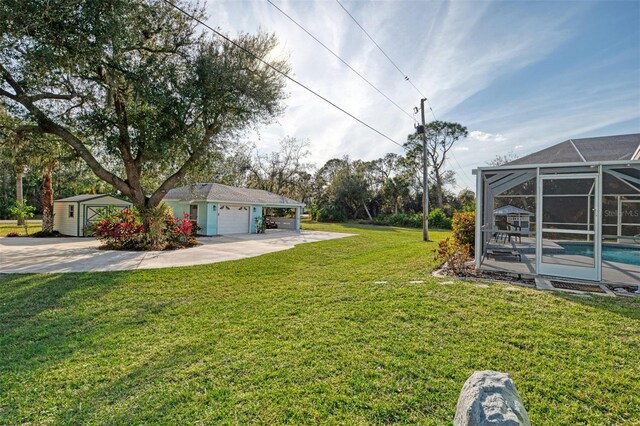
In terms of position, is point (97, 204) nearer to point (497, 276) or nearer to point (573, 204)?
point (497, 276)

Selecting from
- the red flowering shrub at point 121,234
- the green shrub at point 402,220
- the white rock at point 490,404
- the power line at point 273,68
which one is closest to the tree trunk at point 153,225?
the red flowering shrub at point 121,234

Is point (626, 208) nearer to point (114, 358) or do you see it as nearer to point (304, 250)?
point (304, 250)

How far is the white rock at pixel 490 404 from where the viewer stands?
69.0 inches

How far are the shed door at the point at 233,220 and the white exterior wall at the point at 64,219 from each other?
7.48m

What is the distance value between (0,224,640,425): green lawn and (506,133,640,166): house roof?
3.40 metres

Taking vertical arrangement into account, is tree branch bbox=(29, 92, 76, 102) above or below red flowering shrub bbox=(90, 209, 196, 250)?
above

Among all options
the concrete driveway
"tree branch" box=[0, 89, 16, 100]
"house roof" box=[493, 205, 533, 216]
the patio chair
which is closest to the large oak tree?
"tree branch" box=[0, 89, 16, 100]

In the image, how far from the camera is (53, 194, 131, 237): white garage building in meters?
16.2

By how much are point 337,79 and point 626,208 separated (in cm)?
1026

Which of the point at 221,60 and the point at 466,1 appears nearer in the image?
the point at 466,1

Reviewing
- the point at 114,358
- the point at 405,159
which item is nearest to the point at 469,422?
the point at 114,358

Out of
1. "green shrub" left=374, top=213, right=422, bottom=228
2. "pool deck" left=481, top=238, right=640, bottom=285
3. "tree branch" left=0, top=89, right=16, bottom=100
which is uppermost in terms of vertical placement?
"tree branch" left=0, top=89, right=16, bottom=100

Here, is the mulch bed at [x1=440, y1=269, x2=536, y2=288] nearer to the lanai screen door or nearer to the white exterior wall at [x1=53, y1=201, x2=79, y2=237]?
the lanai screen door

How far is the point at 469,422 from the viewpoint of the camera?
5.94ft
